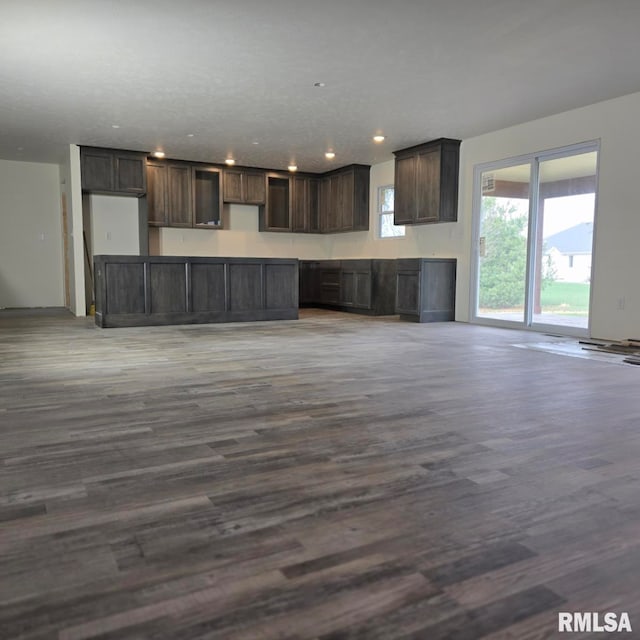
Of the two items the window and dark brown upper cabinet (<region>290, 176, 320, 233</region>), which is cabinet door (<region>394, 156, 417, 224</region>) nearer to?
the window

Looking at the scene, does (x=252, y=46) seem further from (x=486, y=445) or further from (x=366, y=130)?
(x=486, y=445)

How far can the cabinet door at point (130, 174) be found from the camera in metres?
8.42

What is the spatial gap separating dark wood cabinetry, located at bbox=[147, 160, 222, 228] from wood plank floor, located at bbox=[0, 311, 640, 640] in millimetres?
5969

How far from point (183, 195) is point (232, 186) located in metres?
0.93

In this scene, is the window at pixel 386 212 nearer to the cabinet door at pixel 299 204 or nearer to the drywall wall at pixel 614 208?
the cabinet door at pixel 299 204

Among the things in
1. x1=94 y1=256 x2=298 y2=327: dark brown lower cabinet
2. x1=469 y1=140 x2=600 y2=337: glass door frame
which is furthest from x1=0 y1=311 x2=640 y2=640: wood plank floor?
x1=94 y1=256 x2=298 y2=327: dark brown lower cabinet

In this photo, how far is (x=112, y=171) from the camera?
27.5ft

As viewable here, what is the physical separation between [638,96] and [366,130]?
3.06 m

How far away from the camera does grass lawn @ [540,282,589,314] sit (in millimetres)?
6156

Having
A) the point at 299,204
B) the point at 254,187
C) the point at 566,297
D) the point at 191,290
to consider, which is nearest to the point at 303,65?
the point at 191,290

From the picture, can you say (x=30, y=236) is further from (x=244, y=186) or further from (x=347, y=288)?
(x=347, y=288)

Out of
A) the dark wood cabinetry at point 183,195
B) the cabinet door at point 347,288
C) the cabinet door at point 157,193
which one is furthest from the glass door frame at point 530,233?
the cabinet door at point 157,193

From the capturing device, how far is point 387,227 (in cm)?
952

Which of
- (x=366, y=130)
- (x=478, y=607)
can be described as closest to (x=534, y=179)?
(x=366, y=130)
